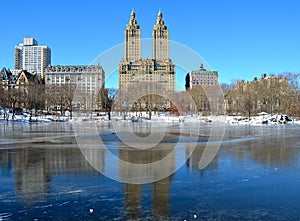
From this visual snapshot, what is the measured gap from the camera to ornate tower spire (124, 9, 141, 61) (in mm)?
152750

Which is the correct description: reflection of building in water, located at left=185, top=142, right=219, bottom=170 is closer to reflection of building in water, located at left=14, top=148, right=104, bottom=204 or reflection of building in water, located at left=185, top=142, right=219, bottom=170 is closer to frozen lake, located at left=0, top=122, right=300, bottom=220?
frozen lake, located at left=0, top=122, right=300, bottom=220

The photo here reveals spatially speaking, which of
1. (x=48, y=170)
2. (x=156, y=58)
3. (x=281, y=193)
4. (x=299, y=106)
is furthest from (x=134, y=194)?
(x=156, y=58)

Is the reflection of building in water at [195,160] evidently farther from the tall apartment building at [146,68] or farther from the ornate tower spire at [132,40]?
the ornate tower spire at [132,40]

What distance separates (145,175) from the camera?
29.0 feet

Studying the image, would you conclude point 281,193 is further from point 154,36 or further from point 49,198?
point 154,36

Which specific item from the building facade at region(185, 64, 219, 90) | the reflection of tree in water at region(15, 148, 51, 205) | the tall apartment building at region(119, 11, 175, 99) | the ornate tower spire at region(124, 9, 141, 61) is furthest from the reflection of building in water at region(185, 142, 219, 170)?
the ornate tower spire at region(124, 9, 141, 61)

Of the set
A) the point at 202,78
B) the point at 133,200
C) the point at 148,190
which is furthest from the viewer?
the point at 202,78

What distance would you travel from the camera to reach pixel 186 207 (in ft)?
19.2

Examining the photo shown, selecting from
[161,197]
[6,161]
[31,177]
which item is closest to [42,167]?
[31,177]

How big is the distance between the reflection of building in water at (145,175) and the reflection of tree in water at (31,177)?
5.99ft

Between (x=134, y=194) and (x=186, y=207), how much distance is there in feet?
4.39

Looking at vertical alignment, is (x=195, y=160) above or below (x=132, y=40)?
below

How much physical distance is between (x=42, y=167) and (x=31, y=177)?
151 cm

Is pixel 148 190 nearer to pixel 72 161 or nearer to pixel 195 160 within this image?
pixel 195 160
